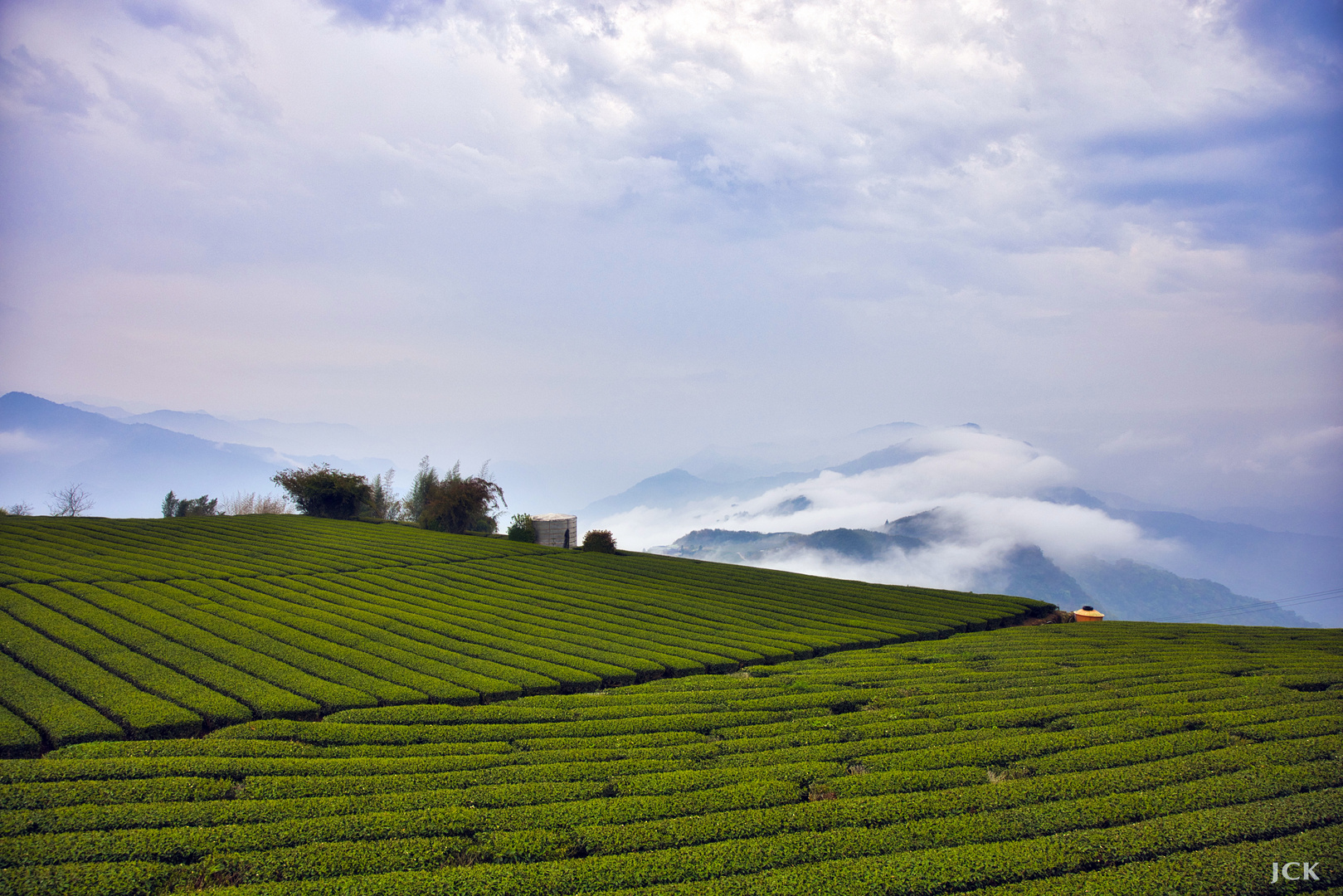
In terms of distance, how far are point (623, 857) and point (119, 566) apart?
25.5 metres

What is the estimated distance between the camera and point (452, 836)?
9.42m

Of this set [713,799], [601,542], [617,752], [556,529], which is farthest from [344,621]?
[556,529]

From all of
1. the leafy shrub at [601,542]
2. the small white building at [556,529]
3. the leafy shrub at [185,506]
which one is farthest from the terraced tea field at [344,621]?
the leafy shrub at [185,506]

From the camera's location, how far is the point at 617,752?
41.6ft

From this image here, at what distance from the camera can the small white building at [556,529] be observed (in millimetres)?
46812

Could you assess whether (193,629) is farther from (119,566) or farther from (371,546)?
(371,546)

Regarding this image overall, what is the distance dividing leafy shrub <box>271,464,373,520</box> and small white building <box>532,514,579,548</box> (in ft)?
44.2

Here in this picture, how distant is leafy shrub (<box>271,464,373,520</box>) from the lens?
160 feet

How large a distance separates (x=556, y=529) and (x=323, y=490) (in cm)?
1653

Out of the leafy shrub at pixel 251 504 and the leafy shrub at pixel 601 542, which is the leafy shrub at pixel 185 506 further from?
the leafy shrub at pixel 601 542

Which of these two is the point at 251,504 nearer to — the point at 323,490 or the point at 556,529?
the point at 323,490

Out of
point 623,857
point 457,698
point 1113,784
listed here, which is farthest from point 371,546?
point 1113,784

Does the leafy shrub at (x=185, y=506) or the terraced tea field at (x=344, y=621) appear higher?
the leafy shrub at (x=185, y=506)

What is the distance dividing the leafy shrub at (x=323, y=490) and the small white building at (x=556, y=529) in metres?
13.5
